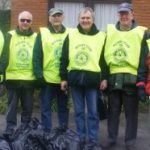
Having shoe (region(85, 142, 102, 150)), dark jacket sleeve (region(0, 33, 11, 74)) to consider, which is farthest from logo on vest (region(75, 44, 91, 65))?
shoe (region(85, 142, 102, 150))

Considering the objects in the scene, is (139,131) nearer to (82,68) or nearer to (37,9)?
(82,68)

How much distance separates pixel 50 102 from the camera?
322 inches

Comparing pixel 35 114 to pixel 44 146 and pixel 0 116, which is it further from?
pixel 44 146

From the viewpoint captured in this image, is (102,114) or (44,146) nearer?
(44,146)

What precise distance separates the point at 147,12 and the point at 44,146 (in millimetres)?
5518

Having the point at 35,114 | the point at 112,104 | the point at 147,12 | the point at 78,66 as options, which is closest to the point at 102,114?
the point at 112,104

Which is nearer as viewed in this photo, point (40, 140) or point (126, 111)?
point (40, 140)

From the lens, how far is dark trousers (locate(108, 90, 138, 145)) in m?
7.82

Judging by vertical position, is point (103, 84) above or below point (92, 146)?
above

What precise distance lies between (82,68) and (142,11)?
15.1 feet

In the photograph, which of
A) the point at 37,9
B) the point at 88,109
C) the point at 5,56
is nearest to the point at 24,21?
the point at 5,56

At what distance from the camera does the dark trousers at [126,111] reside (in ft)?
25.7

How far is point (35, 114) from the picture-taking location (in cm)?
1069

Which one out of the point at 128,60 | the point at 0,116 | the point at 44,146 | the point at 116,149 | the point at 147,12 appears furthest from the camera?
the point at 147,12
